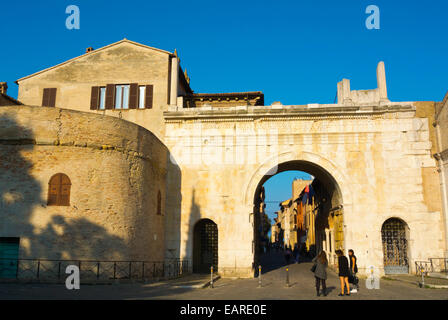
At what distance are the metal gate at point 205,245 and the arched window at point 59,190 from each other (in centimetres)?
813

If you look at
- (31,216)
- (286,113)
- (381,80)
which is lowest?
(31,216)

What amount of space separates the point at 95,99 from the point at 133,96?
8.01 feet

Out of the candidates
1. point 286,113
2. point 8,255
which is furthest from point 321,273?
point 8,255

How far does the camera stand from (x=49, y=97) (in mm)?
24031

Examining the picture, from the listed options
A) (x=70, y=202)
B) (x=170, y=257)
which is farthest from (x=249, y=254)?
(x=70, y=202)

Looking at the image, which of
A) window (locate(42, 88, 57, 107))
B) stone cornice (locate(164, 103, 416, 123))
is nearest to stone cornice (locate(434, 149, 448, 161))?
stone cornice (locate(164, 103, 416, 123))

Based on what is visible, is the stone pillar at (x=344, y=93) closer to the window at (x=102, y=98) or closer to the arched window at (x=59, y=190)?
the window at (x=102, y=98)

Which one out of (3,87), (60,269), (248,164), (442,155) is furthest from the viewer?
(3,87)

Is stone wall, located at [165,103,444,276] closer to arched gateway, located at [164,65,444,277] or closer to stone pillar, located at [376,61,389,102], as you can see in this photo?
arched gateway, located at [164,65,444,277]

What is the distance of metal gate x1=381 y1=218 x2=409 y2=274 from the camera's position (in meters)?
20.2

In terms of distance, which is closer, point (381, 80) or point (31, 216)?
point (31, 216)

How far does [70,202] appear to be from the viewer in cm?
1548

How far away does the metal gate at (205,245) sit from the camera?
2169 centimetres

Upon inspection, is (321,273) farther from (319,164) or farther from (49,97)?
(49,97)
